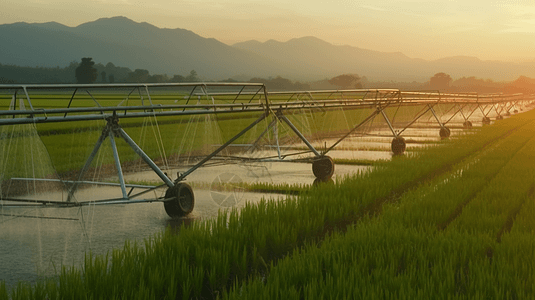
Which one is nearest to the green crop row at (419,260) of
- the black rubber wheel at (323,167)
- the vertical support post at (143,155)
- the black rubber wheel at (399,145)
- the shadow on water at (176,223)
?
the shadow on water at (176,223)

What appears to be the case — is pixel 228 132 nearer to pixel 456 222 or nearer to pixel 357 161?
pixel 357 161

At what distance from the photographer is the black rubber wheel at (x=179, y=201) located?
7641mm

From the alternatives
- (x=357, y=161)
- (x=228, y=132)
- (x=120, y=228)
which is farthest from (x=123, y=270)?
(x=228, y=132)

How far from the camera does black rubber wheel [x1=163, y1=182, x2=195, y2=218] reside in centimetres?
764

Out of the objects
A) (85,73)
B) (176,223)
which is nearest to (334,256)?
(176,223)

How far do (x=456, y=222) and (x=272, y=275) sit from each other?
3.34 meters

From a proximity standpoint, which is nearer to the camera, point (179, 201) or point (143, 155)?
point (143, 155)

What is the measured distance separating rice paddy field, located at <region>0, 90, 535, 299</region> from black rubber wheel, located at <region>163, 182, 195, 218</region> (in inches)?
51.3

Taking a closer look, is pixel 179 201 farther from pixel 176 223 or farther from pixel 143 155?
pixel 143 155

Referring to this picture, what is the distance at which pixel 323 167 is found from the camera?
1165 centimetres

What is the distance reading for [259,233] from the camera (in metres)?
5.73

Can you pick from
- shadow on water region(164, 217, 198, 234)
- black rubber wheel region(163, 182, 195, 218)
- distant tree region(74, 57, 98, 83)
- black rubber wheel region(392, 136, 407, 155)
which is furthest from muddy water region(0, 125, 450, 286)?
distant tree region(74, 57, 98, 83)

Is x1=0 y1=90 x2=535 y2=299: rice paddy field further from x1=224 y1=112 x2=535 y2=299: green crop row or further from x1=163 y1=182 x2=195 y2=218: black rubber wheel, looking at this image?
x1=163 y1=182 x2=195 y2=218: black rubber wheel

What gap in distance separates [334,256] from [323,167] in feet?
22.5
